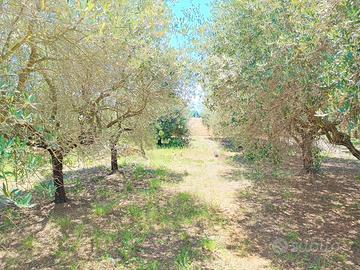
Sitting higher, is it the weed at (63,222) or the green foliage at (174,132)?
the green foliage at (174,132)

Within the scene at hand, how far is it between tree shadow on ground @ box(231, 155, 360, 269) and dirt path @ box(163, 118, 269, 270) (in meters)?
0.35

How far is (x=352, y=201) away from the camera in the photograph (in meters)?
10.9

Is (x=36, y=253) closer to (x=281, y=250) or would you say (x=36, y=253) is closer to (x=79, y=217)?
(x=79, y=217)

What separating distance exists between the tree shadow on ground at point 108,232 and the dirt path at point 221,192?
0.51 meters

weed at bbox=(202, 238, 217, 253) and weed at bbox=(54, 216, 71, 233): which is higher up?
weed at bbox=(54, 216, 71, 233)

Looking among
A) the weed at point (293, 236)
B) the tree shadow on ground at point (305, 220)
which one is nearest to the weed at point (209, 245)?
the tree shadow on ground at point (305, 220)

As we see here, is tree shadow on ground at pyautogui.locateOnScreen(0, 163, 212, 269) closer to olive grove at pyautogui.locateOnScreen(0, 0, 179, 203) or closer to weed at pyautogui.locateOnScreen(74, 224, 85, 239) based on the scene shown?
weed at pyautogui.locateOnScreen(74, 224, 85, 239)

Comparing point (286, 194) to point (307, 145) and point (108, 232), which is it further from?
point (108, 232)

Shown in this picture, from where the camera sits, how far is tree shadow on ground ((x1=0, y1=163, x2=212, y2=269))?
268 inches

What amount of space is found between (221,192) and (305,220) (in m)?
3.73

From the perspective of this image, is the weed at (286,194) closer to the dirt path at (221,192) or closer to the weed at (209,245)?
the dirt path at (221,192)

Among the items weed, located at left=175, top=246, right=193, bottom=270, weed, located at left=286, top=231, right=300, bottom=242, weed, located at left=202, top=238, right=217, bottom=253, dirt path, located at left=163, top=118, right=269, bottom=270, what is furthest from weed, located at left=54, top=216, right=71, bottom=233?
weed, located at left=286, top=231, right=300, bottom=242

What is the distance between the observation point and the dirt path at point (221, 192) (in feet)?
22.1

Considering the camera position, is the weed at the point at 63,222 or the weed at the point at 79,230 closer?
the weed at the point at 79,230
